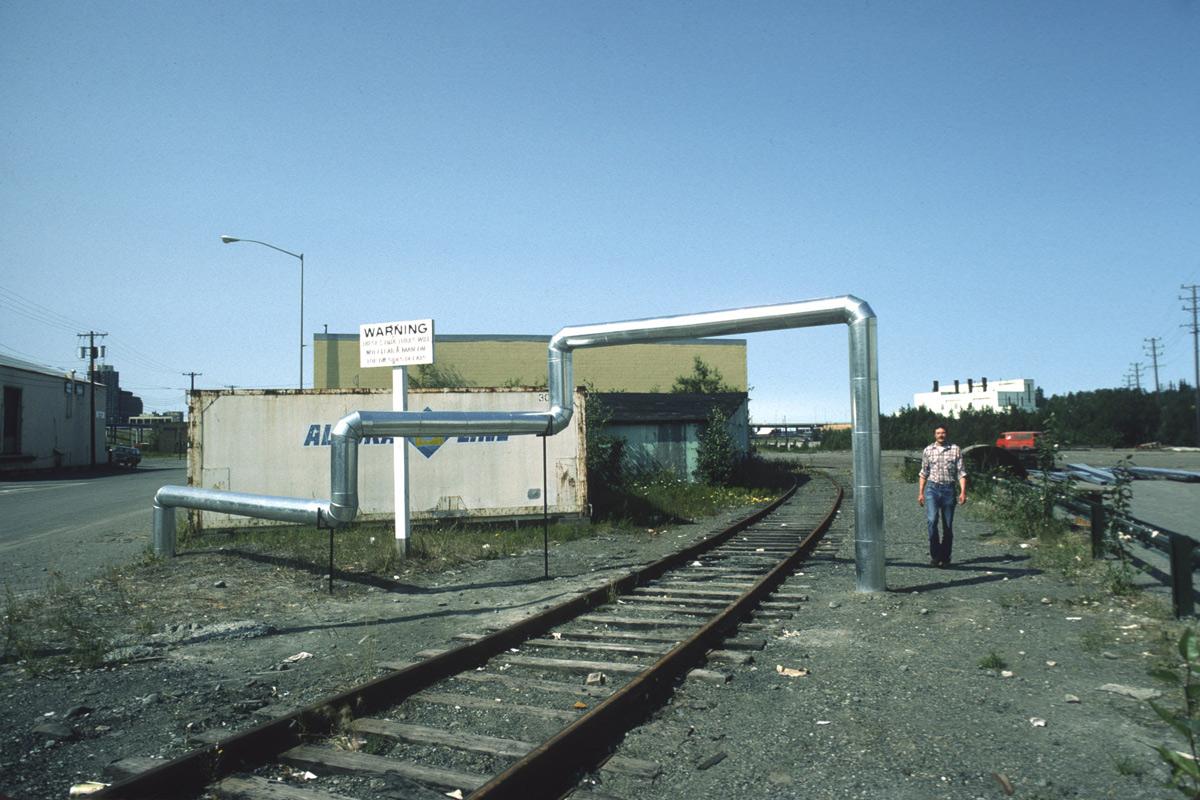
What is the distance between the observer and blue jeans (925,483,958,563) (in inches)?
423

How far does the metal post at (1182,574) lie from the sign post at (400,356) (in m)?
9.24

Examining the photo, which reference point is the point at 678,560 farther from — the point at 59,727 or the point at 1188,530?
the point at 1188,530

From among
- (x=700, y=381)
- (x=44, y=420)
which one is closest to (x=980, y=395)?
(x=700, y=381)

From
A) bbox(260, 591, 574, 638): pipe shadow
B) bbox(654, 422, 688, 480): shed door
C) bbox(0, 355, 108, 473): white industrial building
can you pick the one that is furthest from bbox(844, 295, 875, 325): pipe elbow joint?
bbox(0, 355, 108, 473): white industrial building

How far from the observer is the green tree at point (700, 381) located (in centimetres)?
4819

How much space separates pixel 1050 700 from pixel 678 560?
249 inches

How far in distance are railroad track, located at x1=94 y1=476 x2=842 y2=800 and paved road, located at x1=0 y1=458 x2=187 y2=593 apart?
23.4ft

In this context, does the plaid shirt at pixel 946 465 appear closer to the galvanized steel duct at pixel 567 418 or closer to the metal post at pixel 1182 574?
the galvanized steel duct at pixel 567 418

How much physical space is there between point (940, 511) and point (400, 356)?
26.3 ft

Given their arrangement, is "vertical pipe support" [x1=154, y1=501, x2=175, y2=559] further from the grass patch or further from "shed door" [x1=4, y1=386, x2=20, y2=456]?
"shed door" [x1=4, y1=386, x2=20, y2=456]

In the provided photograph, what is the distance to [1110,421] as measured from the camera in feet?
267

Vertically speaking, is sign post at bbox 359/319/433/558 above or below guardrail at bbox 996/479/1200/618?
above

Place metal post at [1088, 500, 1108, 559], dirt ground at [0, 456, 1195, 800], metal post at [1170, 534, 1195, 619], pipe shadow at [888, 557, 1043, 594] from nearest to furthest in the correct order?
dirt ground at [0, 456, 1195, 800], metal post at [1170, 534, 1195, 619], pipe shadow at [888, 557, 1043, 594], metal post at [1088, 500, 1108, 559]

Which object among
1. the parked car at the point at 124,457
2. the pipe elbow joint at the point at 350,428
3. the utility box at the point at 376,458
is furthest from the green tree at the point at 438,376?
the pipe elbow joint at the point at 350,428
